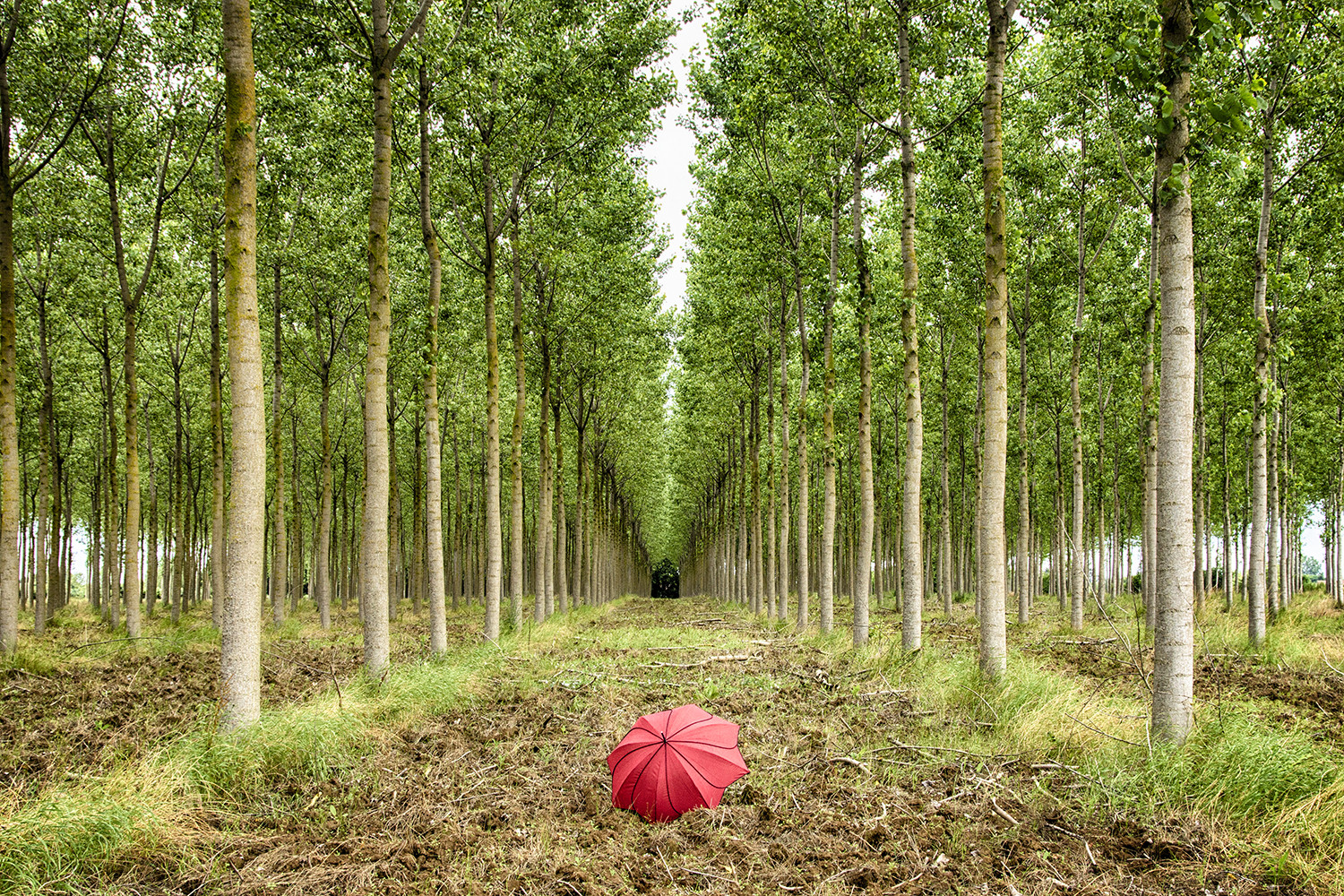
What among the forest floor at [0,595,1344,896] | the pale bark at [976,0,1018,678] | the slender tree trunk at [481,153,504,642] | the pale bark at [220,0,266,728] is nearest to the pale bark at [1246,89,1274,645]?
the forest floor at [0,595,1344,896]

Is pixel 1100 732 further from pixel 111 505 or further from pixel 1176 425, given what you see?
pixel 111 505

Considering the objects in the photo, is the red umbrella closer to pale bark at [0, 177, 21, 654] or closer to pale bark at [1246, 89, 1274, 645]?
pale bark at [0, 177, 21, 654]

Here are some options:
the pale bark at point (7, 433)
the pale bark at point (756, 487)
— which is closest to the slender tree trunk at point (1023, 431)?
the pale bark at point (756, 487)

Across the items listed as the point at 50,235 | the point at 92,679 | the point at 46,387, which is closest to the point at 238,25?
the point at 92,679

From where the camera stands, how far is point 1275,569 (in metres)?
16.2

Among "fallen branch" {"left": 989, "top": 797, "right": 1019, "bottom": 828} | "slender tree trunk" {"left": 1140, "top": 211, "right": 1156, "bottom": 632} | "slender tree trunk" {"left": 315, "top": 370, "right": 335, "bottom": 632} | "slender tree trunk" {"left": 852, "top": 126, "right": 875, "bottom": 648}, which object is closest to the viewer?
"fallen branch" {"left": 989, "top": 797, "right": 1019, "bottom": 828}

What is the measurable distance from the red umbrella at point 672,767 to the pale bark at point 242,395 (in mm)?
3459

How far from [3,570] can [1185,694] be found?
50.6 feet

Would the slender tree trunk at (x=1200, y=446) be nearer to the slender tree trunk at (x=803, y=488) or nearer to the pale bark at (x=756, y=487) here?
the slender tree trunk at (x=803, y=488)

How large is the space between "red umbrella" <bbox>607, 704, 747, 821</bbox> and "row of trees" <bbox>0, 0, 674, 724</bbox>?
11.7 feet

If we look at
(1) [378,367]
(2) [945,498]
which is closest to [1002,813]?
(1) [378,367]

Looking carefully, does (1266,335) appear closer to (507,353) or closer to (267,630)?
(507,353)

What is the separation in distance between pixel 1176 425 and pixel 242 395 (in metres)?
7.79

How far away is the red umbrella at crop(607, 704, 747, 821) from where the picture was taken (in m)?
5.01
